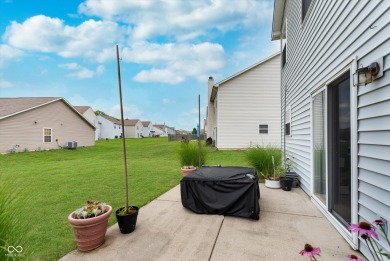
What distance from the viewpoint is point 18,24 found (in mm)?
8242

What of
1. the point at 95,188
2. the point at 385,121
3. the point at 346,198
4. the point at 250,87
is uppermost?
the point at 250,87

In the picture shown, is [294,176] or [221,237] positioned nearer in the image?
[221,237]

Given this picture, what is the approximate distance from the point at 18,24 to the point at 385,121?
11.2 meters

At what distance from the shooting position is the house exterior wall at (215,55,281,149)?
13.3 meters

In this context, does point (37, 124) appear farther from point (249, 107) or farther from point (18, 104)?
point (249, 107)

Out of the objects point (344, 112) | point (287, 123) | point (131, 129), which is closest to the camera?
point (344, 112)

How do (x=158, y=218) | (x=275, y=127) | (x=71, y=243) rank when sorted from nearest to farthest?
(x=71, y=243) < (x=158, y=218) < (x=275, y=127)

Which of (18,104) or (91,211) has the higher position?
(18,104)

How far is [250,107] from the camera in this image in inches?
531

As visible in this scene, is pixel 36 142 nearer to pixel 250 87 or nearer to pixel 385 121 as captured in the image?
pixel 250 87

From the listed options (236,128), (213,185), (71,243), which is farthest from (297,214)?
(236,128)

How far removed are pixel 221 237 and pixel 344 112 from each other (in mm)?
2291

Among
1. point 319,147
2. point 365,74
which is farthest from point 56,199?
point 365,74

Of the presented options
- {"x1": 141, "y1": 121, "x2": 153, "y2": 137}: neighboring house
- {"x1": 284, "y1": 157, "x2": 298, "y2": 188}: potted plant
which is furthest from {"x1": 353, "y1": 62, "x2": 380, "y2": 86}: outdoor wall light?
{"x1": 141, "y1": 121, "x2": 153, "y2": 137}: neighboring house
